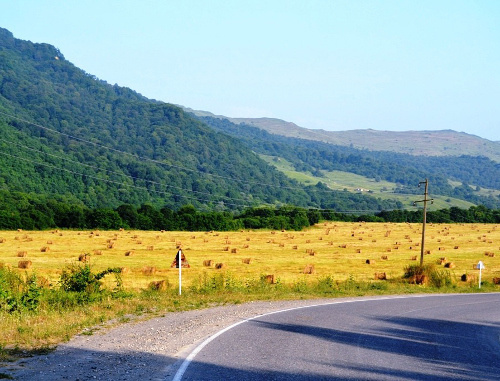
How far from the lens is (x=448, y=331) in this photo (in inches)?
690

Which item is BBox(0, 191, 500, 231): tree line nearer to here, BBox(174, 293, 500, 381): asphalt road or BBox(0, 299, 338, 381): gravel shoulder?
BBox(174, 293, 500, 381): asphalt road

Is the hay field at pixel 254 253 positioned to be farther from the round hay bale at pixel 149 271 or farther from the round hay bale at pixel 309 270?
the round hay bale at pixel 309 270

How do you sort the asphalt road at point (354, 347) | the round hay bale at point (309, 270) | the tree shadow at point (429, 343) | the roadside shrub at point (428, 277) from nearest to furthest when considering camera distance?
the asphalt road at point (354, 347) < the tree shadow at point (429, 343) < the roadside shrub at point (428, 277) < the round hay bale at point (309, 270)

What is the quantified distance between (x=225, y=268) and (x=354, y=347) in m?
25.3

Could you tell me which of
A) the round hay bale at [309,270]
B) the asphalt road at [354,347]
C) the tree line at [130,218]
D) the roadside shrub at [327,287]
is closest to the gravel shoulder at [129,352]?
the asphalt road at [354,347]

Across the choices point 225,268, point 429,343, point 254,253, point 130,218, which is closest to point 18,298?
point 429,343

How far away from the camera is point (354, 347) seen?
14.4m

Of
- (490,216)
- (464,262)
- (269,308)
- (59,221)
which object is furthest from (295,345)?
(490,216)

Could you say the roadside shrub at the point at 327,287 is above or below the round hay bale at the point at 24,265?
above

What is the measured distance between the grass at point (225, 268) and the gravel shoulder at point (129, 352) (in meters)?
0.82

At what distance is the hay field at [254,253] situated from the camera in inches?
1458

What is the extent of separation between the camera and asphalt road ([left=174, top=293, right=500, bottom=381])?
11.6 m

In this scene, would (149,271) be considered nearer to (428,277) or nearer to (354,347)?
(428,277)

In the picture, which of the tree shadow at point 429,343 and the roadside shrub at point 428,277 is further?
the roadside shrub at point 428,277
